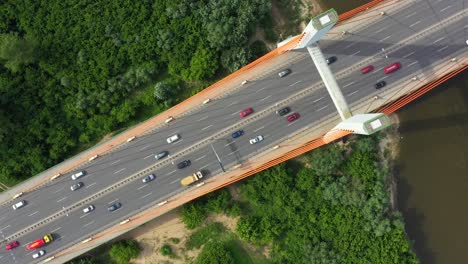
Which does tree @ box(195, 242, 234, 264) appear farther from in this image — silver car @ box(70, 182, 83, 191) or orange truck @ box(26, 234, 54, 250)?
orange truck @ box(26, 234, 54, 250)

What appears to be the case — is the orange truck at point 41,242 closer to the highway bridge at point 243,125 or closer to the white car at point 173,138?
the highway bridge at point 243,125

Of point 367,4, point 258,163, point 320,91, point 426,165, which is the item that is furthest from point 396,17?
point 258,163

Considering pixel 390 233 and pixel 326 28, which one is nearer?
pixel 326 28

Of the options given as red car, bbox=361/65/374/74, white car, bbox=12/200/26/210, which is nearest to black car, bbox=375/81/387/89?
red car, bbox=361/65/374/74

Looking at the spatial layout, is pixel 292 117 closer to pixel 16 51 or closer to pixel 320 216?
pixel 320 216

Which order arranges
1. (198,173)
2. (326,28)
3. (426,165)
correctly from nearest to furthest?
(326,28)
(198,173)
(426,165)

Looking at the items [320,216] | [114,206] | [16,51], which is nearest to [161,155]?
[114,206]

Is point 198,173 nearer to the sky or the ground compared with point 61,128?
nearer to the ground

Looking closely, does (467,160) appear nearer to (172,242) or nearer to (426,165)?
(426,165)
